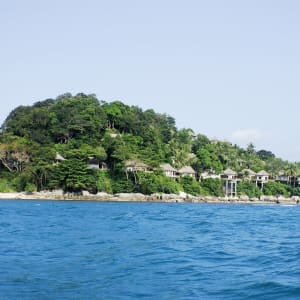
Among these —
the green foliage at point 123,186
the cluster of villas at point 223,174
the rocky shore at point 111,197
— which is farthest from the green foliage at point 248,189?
the green foliage at point 123,186

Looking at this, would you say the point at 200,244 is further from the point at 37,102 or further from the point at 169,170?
the point at 37,102

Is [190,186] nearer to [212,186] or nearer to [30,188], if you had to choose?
[212,186]

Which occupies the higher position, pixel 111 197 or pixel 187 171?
pixel 187 171

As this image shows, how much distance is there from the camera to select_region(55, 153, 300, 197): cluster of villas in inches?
3039

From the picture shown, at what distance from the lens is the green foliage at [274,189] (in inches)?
4020

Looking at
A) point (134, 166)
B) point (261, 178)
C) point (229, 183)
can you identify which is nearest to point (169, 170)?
point (134, 166)

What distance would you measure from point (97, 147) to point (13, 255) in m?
64.2

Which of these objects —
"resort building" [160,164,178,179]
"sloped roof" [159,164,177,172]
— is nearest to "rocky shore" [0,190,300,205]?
"resort building" [160,164,178,179]

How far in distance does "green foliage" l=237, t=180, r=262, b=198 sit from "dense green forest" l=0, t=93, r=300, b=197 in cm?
4

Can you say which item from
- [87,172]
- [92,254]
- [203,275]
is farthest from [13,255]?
[87,172]

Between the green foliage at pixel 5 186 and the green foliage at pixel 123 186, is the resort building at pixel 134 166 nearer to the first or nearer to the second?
the green foliage at pixel 123 186

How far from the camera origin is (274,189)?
338 feet

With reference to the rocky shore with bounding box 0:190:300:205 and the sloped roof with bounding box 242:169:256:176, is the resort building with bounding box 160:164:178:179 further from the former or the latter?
the sloped roof with bounding box 242:169:256:176

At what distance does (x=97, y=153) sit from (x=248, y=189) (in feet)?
120
